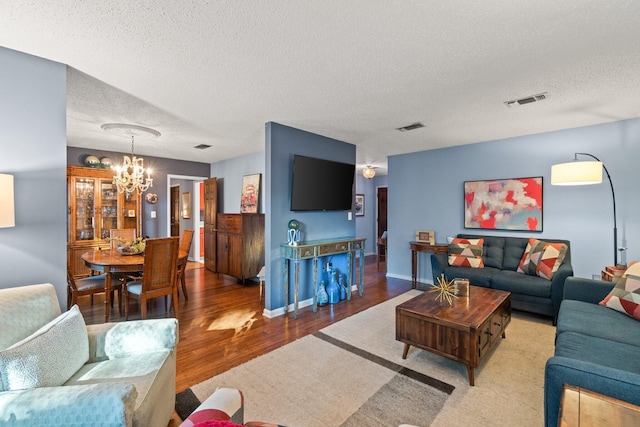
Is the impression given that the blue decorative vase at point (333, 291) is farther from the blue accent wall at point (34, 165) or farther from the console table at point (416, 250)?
the blue accent wall at point (34, 165)

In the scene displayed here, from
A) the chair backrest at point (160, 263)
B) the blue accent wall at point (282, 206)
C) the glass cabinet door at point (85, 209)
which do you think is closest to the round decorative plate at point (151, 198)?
the glass cabinet door at point (85, 209)

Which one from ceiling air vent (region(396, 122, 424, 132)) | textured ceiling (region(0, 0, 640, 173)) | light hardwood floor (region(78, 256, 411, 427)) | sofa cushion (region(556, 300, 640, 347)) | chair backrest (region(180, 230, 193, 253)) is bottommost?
light hardwood floor (region(78, 256, 411, 427))

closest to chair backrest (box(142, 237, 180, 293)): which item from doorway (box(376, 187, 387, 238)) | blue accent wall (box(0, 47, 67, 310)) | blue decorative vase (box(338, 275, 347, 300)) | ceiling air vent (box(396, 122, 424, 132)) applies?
blue accent wall (box(0, 47, 67, 310))

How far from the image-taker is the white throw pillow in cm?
116

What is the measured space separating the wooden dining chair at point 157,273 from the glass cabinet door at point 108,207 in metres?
2.44

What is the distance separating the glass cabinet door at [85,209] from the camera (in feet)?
16.4

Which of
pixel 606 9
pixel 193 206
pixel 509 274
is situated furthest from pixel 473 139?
pixel 193 206

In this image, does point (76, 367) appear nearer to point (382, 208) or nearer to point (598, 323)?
point (598, 323)

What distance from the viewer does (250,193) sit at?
567 centimetres

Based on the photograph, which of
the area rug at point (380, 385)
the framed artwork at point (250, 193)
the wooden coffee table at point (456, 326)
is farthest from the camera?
the framed artwork at point (250, 193)

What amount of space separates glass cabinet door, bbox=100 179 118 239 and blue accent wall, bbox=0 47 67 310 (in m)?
3.59

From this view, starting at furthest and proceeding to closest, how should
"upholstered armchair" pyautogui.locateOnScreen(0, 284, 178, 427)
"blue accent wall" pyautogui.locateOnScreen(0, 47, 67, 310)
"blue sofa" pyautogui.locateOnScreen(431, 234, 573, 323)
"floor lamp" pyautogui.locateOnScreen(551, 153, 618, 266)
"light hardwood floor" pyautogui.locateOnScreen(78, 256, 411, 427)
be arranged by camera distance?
"blue sofa" pyautogui.locateOnScreen(431, 234, 573, 323)
"floor lamp" pyautogui.locateOnScreen(551, 153, 618, 266)
"light hardwood floor" pyautogui.locateOnScreen(78, 256, 411, 427)
"blue accent wall" pyautogui.locateOnScreen(0, 47, 67, 310)
"upholstered armchair" pyautogui.locateOnScreen(0, 284, 178, 427)

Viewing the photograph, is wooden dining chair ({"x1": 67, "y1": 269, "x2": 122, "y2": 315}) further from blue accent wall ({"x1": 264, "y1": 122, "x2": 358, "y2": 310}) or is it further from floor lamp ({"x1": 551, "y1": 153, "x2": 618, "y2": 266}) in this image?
floor lamp ({"x1": 551, "y1": 153, "x2": 618, "y2": 266})

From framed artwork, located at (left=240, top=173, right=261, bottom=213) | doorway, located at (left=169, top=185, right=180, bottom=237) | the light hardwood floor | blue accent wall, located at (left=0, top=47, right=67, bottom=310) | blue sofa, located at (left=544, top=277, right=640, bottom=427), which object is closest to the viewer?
blue sofa, located at (left=544, top=277, right=640, bottom=427)
